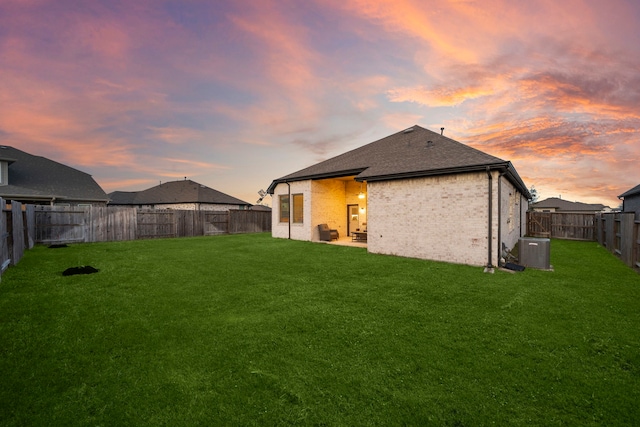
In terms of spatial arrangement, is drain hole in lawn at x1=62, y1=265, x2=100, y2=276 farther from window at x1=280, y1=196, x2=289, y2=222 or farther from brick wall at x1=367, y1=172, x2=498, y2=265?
window at x1=280, y1=196, x2=289, y2=222

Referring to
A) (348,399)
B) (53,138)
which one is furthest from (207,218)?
(348,399)

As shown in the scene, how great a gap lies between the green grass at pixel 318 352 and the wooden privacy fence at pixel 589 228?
4080 millimetres

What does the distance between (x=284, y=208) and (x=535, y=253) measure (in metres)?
13.4

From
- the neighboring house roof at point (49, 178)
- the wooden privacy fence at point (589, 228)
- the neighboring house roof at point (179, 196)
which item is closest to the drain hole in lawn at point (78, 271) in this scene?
the neighboring house roof at point (49, 178)

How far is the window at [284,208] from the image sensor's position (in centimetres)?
1782

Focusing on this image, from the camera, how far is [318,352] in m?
3.50

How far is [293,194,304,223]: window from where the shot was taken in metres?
A: 16.8

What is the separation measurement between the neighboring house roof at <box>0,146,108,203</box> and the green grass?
68.0ft

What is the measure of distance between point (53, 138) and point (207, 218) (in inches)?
416

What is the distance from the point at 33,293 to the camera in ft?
19.5

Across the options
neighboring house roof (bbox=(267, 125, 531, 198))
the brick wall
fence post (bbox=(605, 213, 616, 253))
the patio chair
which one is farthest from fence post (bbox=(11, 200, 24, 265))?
fence post (bbox=(605, 213, 616, 253))

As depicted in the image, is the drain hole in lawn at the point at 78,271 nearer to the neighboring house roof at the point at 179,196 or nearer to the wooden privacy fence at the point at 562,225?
the neighboring house roof at the point at 179,196

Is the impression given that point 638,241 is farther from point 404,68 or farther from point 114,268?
point 114,268

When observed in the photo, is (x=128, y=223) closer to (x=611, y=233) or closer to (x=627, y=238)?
(x=627, y=238)
